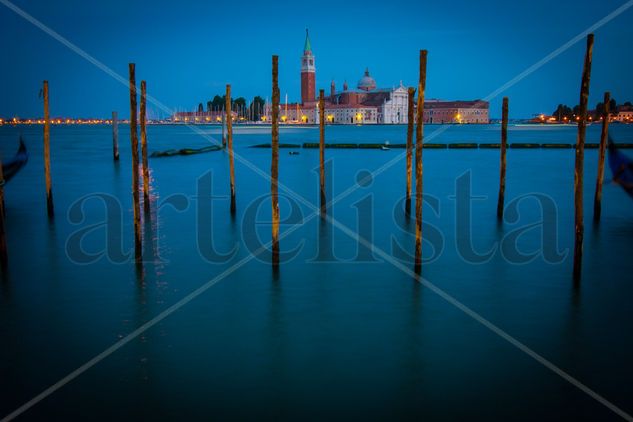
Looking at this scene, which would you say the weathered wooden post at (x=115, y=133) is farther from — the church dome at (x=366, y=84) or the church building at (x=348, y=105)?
the church dome at (x=366, y=84)

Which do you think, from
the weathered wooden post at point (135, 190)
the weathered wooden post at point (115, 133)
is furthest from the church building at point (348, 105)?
the weathered wooden post at point (135, 190)

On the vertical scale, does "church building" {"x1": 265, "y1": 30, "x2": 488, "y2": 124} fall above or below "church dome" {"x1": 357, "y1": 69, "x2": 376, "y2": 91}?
below

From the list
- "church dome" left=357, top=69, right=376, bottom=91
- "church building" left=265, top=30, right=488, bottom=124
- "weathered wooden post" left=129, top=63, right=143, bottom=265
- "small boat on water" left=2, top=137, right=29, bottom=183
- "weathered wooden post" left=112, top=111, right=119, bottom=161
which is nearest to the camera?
"weathered wooden post" left=129, top=63, right=143, bottom=265

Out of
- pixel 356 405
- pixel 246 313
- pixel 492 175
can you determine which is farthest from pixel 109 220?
pixel 492 175

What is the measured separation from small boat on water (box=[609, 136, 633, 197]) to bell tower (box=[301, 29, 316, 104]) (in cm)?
11448

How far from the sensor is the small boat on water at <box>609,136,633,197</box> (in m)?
11.1

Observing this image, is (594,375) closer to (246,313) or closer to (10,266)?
(246,313)

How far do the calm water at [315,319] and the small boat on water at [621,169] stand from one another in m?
0.83

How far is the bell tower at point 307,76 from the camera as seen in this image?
12381 centimetres

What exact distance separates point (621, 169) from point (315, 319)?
27.0ft

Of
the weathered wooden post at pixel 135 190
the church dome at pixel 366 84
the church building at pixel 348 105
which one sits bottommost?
the weathered wooden post at pixel 135 190

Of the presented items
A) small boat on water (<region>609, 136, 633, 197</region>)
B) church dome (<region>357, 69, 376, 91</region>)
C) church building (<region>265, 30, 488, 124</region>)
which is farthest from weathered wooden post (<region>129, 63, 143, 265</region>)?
church dome (<region>357, 69, 376, 91</region>)

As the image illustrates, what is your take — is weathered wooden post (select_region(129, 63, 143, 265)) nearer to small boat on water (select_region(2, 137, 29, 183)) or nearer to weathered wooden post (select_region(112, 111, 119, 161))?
small boat on water (select_region(2, 137, 29, 183))

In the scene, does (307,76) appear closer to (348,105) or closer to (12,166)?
(348,105)
